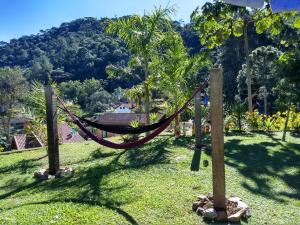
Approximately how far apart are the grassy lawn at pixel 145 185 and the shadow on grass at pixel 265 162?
0.04 feet

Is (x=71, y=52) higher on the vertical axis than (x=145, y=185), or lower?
higher

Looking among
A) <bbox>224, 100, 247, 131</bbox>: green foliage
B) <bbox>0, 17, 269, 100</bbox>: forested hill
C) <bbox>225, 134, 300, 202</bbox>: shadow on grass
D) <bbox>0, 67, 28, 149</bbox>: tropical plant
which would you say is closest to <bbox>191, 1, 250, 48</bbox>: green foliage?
<bbox>225, 134, 300, 202</bbox>: shadow on grass

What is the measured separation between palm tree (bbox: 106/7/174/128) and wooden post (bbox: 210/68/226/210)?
5693mm

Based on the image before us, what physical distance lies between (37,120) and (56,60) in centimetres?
Result: 7992

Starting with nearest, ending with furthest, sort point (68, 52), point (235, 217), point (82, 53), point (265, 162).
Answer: point (235, 217), point (265, 162), point (82, 53), point (68, 52)

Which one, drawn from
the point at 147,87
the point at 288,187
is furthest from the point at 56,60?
the point at 288,187

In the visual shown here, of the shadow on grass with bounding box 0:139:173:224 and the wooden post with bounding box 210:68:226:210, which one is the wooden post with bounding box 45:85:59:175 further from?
the wooden post with bounding box 210:68:226:210

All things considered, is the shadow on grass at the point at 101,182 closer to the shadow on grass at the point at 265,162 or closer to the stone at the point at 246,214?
the stone at the point at 246,214

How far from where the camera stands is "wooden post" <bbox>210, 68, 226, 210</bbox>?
4142mm

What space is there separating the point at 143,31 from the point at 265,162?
466cm

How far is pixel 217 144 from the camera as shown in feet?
13.7

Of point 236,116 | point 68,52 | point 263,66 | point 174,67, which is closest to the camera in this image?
point 174,67

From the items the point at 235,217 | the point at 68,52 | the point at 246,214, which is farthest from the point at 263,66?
the point at 68,52

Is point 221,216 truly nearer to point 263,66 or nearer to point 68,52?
point 263,66
